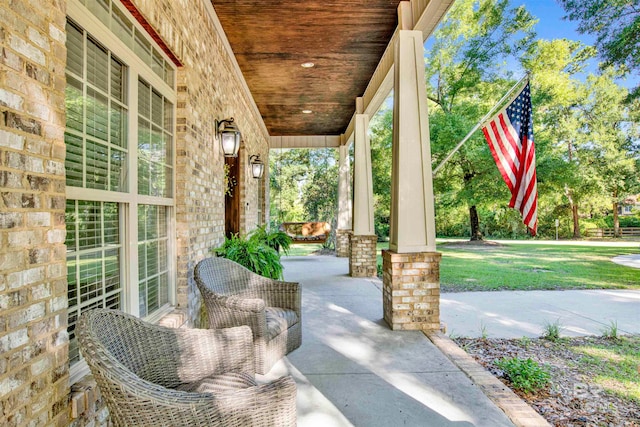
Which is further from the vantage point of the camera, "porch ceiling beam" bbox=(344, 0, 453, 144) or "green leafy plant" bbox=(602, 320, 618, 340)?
"green leafy plant" bbox=(602, 320, 618, 340)

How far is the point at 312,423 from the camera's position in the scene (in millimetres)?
2020

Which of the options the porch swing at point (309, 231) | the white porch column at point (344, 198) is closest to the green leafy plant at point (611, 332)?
the white porch column at point (344, 198)

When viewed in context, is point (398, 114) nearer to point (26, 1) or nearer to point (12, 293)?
point (26, 1)

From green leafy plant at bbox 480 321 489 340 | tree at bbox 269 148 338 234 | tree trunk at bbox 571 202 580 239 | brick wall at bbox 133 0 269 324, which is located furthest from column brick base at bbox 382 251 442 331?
tree trunk at bbox 571 202 580 239

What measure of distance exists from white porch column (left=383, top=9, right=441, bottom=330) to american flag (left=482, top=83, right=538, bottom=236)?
820 millimetres

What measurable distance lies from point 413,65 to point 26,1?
131 inches

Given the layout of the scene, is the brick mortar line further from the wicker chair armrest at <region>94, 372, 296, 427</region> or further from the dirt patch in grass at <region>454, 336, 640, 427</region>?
the wicker chair armrest at <region>94, 372, 296, 427</region>

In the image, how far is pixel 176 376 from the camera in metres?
1.66

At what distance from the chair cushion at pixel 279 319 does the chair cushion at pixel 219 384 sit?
37.3 inches

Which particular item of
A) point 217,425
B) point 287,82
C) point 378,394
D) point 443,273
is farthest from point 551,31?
point 217,425

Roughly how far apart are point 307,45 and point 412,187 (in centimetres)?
229

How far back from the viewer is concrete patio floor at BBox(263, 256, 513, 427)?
81.4 inches

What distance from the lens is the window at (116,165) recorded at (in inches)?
64.4

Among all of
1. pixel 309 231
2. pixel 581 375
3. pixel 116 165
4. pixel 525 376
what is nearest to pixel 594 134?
pixel 309 231
